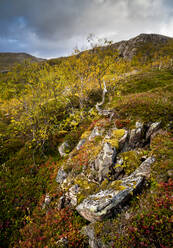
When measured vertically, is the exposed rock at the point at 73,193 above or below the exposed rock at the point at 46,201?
above

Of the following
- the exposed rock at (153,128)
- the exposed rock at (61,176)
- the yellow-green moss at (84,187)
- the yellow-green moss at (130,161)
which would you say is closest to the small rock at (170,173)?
the yellow-green moss at (130,161)

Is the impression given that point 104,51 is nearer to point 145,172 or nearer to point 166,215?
point 145,172

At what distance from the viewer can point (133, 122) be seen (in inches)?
472

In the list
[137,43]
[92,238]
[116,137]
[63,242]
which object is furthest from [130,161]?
[137,43]

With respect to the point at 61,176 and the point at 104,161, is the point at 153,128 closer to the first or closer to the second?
the point at 104,161

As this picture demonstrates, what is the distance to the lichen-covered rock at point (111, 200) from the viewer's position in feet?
23.1

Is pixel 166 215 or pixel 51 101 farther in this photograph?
pixel 51 101

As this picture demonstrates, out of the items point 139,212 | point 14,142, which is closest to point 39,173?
point 14,142

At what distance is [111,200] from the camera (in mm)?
7133

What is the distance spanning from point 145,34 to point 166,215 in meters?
260

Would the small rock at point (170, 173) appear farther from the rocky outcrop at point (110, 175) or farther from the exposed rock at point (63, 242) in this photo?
the exposed rock at point (63, 242)

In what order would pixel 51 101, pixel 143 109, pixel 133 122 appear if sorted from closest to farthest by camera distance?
pixel 133 122 → pixel 143 109 → pixel 51 101

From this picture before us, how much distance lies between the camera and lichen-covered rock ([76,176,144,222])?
7043 mm

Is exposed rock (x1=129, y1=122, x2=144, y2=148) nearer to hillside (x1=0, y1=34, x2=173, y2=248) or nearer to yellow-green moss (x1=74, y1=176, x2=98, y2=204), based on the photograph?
hillside (x1=0, y1=34, x2=173, y2=248)
